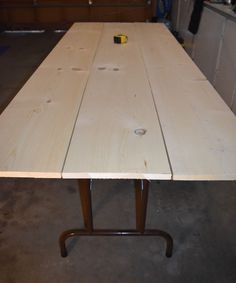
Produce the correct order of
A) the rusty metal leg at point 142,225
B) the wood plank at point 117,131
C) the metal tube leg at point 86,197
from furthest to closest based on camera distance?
the rusty metal leg at point 142,225 → the metal tube leg at point 86,197 → the wood plank at point 117,131

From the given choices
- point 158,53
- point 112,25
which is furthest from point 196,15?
point 158,53

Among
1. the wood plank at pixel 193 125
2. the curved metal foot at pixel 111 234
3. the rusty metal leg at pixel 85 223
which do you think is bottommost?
the curved metal foot at pixel 111 234

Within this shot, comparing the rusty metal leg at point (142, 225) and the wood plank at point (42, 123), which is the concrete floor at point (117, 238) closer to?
the rusty metal leg at point (142, 225)

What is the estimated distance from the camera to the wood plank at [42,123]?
849mm

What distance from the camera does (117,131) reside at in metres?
1.03

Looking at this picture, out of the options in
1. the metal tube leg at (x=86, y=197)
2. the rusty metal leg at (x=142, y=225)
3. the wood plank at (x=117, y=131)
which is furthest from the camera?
the rusty metal leg at (x=142, y=225)

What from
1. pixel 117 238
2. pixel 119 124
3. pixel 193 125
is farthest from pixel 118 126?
pixel 117 238

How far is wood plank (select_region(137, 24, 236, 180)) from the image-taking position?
838 mm

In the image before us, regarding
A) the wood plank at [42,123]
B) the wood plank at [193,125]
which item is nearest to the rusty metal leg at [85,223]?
the wood plank at [42,123]

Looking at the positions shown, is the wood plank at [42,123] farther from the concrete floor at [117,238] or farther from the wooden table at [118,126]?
the concrete floor at [117,238]

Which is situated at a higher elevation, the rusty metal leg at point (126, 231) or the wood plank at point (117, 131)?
the wood plank at point (117, 131)

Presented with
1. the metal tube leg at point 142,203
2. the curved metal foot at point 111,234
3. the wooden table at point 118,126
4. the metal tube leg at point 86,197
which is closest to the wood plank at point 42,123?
the wooden table at point 118,126

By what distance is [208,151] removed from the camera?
91 cm

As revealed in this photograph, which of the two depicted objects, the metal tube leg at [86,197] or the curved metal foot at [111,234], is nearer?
the metal tube leg at [86,197]
